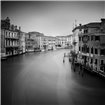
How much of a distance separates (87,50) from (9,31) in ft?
35.7

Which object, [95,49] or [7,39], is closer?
[95,49]

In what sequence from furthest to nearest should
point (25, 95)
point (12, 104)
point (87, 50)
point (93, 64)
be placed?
point (87, 50), point (93, 64), point (25, 95), point (12, 104)

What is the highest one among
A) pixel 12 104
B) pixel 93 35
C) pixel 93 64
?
pixel 93 35

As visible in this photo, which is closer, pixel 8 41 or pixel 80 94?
pixel 80 94

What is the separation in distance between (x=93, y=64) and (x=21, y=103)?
4774mm

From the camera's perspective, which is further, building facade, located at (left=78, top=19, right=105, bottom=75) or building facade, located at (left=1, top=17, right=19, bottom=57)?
building facade, located at (left=1, top=17, right=19, bottom=57)

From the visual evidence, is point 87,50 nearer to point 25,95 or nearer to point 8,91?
point 25,95

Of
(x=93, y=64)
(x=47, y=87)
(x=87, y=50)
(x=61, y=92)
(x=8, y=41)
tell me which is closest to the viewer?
(x=61, y=92)

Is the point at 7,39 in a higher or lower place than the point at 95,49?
higher

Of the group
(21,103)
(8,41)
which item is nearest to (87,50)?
(21,103)

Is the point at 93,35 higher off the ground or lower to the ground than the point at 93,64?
higher

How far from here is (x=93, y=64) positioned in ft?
20.8

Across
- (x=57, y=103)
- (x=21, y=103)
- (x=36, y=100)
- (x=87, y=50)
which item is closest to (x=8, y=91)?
(x=21, y=103)

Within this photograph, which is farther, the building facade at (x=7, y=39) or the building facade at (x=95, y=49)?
the building facade at (x=7, y=39)
